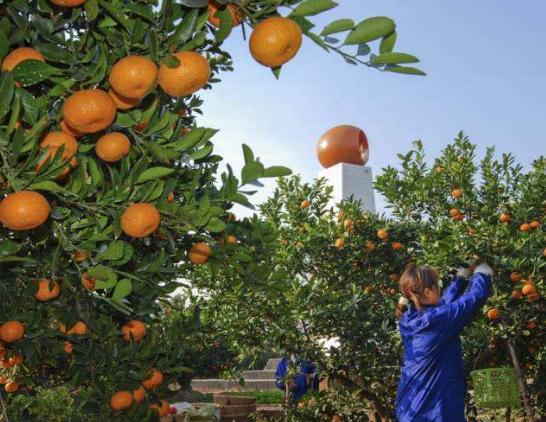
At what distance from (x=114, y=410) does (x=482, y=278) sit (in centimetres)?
225

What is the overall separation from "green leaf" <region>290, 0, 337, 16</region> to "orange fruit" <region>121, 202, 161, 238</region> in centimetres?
63

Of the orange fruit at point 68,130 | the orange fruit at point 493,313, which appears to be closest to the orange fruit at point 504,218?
the orange fruit at point 493,313

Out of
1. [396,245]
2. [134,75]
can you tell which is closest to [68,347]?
[134,75]

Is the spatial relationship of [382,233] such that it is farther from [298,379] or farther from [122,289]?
[122,289]

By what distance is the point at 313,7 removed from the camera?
4.30 ft

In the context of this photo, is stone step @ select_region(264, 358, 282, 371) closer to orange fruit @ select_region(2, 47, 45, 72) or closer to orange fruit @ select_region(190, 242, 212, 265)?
orange fruit @ select_region(190, 242, 212, 265)

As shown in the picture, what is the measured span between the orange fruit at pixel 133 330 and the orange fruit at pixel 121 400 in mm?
275

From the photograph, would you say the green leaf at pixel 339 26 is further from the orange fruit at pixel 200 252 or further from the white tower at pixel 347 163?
the white tower at pixel 347 163

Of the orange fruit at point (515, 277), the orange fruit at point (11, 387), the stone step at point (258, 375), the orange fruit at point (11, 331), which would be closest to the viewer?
the orange fruit at point (11, 331)

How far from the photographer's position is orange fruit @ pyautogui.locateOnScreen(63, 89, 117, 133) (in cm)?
136

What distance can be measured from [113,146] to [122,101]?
14 cm

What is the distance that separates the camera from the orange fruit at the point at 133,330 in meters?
3.03

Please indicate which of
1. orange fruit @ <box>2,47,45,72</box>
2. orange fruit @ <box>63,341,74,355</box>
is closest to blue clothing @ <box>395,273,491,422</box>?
orange fruit @ <box>63,341,74,355</box>

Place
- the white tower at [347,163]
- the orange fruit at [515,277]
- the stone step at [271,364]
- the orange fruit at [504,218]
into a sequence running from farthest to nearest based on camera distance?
the stone step at [271,364]
the white tower at [347,163]
the orange fruit at [504,218]
the orange fruit at [515,277]
